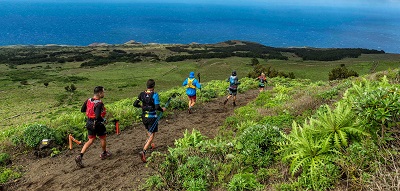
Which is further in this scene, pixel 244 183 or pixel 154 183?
pixel 154 183

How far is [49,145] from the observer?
414 inches

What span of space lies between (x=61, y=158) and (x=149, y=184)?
4.54 metres

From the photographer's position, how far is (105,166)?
888 centimetres

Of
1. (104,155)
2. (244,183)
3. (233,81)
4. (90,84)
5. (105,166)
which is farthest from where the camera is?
(90,84)

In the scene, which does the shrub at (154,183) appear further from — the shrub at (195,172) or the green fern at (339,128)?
the green fern at (339,128)

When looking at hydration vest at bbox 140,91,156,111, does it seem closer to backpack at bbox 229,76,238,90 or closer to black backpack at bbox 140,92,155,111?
black backpack at bbox 140,92,155,111

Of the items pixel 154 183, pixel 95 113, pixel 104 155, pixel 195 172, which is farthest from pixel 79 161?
pixel 195 172

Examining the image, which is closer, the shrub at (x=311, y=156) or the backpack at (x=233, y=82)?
the shrub at (x=311, y=156)

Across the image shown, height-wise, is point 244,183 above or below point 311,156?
below

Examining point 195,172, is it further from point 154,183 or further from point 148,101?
point 148,101

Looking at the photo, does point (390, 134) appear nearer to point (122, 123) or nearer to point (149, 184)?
point (149, 184)

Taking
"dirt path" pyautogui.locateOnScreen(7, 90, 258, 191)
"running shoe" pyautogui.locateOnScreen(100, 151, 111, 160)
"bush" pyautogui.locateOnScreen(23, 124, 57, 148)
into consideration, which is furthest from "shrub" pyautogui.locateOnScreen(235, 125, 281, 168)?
"bush" pyautogui.locateOnScreen(23, 124, 57, 148)

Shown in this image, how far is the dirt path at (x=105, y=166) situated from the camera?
25.8 ft

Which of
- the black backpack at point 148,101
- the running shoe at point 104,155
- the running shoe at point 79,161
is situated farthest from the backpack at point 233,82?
the running shoe at point 79,161
